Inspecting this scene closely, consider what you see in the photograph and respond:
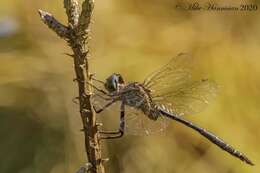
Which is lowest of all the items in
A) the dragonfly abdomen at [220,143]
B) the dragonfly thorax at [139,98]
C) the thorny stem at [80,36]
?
the dragonfly abdomen at [220,143]

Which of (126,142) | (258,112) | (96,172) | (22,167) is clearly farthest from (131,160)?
(96,172)

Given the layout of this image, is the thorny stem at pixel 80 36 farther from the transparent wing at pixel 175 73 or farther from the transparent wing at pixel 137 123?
the transparent wing at pixel 175 73

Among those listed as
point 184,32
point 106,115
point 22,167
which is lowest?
point 22,167

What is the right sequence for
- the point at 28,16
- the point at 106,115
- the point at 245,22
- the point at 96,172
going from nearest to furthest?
the point at 96,172 → the point at 106,115 → the point at 28,16 → the point at 245,22

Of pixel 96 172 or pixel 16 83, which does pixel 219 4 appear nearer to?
pixel 16 83

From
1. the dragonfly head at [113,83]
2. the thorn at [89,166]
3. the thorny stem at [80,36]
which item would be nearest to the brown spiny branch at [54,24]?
the thorny stem at [80,36]

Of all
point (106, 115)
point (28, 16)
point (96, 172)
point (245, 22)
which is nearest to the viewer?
point (96, 172)

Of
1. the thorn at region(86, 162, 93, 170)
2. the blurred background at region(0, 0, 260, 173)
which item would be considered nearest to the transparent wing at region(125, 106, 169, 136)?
the thorn at region(86, 162, 93, 170)
